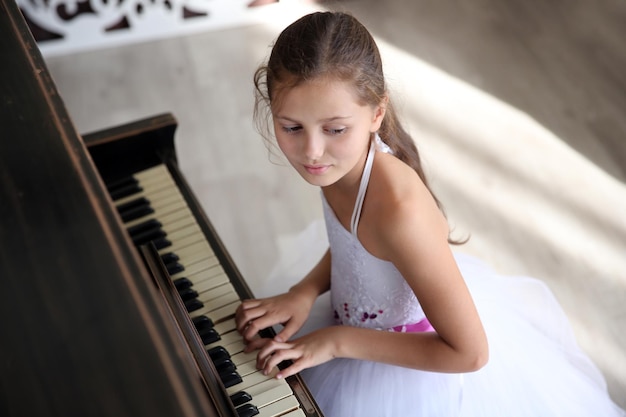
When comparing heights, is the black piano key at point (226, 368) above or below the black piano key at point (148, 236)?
below

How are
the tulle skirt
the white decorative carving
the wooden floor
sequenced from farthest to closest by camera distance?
1. the white decorative carving
2. the wooden floor
3. the tulle skirt

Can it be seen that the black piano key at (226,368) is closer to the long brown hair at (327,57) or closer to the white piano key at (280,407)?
the white piano key at (280,407)

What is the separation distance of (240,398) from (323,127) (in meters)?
0.48

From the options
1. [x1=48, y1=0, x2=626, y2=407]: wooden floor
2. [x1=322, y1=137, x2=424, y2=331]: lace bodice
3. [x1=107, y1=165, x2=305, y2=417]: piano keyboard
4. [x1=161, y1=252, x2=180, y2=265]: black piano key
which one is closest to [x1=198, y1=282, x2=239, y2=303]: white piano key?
[x1=107, y1=165, x2=305, y2=417]: piano keyboard

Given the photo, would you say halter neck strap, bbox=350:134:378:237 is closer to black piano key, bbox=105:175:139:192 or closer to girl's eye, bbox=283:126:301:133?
girl's eye, bbox=283:126:301:133

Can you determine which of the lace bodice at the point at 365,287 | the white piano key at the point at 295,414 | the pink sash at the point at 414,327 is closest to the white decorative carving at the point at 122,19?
the lace bodice at the point at 365,287

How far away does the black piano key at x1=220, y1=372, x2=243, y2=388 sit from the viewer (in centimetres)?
129

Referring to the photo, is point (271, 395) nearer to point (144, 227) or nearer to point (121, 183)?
point (144, 227)

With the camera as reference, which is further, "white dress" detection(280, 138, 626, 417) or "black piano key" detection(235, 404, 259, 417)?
"white dress" detection(280, 138, 626, 417)

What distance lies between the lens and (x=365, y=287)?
1.51 meters

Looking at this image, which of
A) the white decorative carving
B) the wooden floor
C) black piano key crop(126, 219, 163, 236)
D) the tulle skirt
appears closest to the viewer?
the tulle skirt

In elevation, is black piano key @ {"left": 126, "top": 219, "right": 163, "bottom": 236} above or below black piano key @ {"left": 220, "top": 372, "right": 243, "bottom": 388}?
above

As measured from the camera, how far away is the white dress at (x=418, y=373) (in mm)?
1490

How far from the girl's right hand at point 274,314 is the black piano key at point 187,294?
3.9 inches
